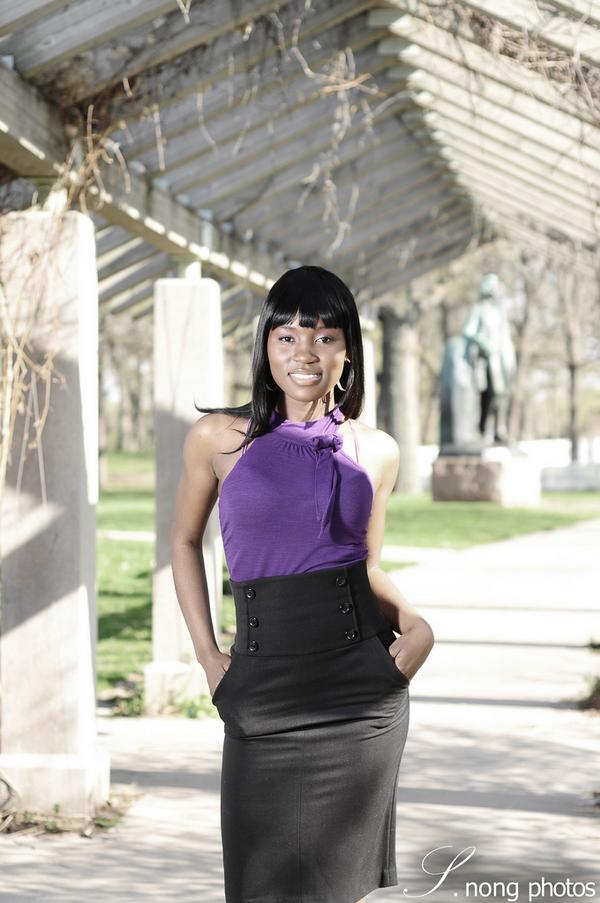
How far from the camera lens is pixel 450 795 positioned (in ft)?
16.1

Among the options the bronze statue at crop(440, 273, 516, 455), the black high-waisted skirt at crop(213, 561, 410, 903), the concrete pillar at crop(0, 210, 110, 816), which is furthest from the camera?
the bronze statue at crop(440, 273, 516, 455)

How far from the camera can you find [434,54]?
6.37 meters

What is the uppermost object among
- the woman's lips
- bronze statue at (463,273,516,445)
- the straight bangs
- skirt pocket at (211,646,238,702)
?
bronze statue at (463,273,516,445)

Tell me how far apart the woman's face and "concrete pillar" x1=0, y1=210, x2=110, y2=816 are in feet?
6.63

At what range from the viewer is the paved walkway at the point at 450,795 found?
392 centimetres

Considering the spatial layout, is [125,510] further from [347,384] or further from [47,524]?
[347,384]

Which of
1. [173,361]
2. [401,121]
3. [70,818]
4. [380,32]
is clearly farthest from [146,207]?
[70,818]

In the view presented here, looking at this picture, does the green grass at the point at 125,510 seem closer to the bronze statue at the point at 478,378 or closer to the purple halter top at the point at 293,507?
the bronze statue at the point at 478,378

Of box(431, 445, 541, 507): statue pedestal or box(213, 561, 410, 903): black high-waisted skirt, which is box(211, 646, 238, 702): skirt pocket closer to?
box(213, 561, 410, 903): black high-waisted skirt

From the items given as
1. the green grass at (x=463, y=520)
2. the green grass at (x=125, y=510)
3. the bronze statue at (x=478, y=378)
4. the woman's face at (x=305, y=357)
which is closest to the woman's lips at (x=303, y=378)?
the woman's face at (x=305, y=357)

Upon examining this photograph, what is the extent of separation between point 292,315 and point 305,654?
2.26ft

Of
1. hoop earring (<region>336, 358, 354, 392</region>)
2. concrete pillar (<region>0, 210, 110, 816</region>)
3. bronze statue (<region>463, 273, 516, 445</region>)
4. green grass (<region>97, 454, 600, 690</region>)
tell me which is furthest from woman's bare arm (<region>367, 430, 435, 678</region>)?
bronze statue (<region>463, 273, 516, 445</region>)

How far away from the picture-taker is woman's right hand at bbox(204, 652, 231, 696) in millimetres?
2611

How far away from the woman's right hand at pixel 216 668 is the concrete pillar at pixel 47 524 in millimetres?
1954
